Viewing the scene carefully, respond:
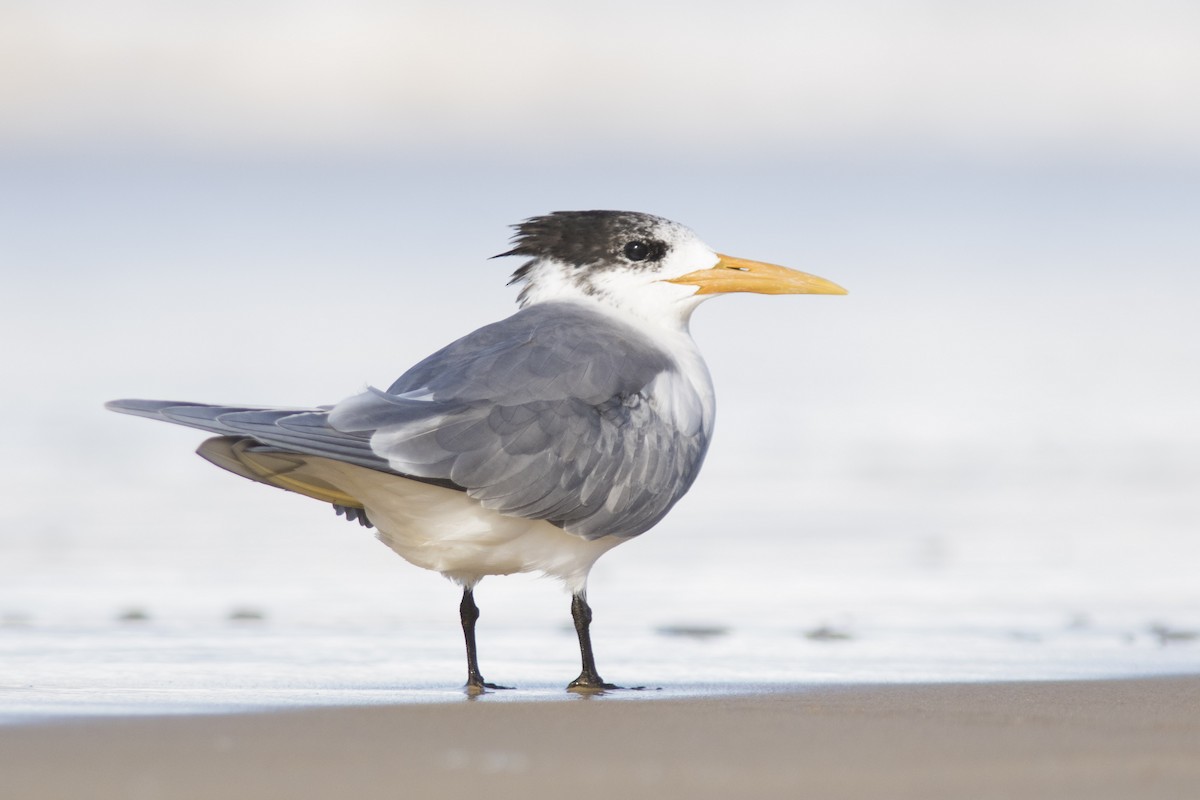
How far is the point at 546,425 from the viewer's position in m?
5.14

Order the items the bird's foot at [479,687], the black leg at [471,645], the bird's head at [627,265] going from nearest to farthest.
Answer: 1. the bird's foot at [479,687]
2. the black leg at [471,645]
3. the bird's head at [627,265]

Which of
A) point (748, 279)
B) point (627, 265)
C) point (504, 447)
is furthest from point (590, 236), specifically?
point (504, 447)

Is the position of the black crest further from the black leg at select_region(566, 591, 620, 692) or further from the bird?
the black leg at select_region(566, 591, 620, 692)

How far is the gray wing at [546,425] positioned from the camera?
4.92m

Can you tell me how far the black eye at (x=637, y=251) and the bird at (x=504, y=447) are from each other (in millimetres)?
346

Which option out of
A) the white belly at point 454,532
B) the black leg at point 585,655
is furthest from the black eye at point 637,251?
the black leg at point 585,655

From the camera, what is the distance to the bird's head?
6.12 m

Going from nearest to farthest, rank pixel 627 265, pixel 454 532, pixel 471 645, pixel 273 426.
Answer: pixel 273 426
pixel 454 532
pixel 471 645
pixel 627 265

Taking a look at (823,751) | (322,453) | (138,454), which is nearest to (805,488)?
(138,454)

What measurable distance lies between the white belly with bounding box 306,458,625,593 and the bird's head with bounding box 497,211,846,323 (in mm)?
1043

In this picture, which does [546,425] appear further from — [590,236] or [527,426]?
[590,236]

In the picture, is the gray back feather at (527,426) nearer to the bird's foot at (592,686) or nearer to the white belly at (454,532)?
the white belly at (454,532)

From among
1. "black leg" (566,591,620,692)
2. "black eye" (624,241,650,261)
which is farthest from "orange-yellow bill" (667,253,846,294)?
"black leg" (566,591,620,692)

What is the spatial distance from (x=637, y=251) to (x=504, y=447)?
52.9 inches
